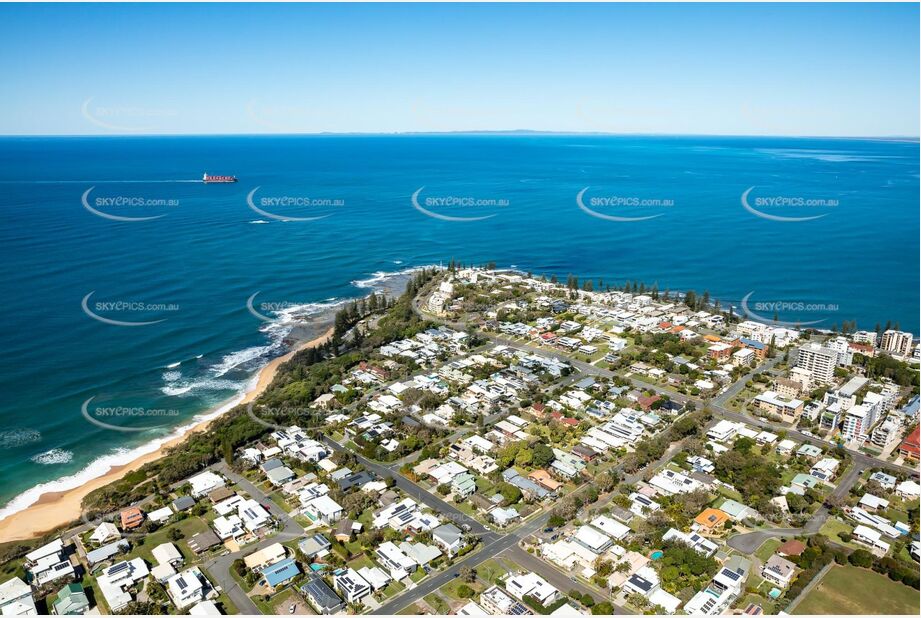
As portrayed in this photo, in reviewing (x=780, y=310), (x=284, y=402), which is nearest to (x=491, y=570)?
(x=284, y=402)

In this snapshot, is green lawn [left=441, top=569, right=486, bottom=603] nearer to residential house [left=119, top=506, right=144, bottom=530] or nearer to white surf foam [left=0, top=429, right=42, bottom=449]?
residential house [left=119, top=506, right=144, bottom=530]

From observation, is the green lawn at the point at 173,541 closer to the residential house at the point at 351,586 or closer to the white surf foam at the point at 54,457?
the residential house at the point at 351,586

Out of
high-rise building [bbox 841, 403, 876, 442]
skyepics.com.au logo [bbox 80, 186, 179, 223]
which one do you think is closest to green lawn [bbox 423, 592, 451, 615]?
high-rise building [bbox 841, 403, 876, 442]

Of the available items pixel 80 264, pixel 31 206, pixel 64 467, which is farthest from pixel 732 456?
pixel 31 206

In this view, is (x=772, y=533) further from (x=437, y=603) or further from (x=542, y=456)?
(x=437, y=603)

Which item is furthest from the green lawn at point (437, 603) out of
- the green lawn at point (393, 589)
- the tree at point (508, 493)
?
the tree at point (508, 493)

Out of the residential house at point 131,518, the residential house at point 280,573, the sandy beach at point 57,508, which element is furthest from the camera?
the sandy beach at point 57,508
